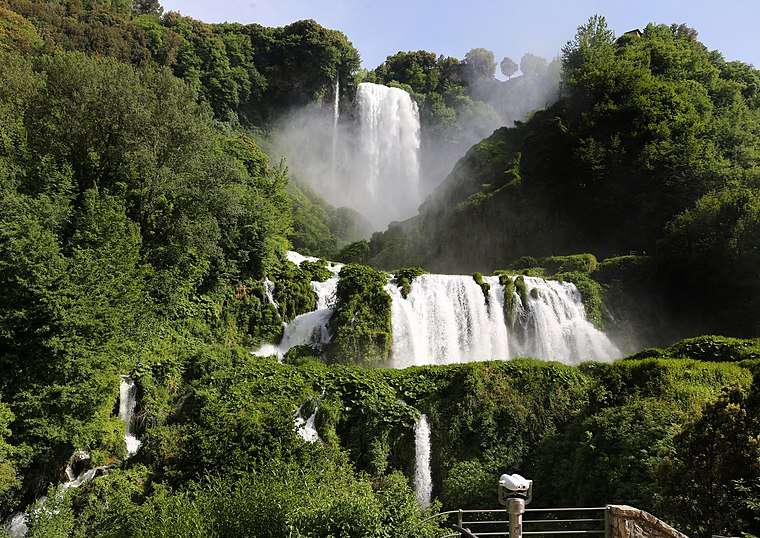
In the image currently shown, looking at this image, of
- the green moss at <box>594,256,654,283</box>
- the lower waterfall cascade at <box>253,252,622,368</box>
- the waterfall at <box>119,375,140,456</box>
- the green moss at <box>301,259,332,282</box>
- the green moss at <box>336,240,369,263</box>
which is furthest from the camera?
the green moss at <box>336,240,369,263</box>

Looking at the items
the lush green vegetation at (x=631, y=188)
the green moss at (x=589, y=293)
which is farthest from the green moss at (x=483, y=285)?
the lush green vegetation at (x=631, y=188)

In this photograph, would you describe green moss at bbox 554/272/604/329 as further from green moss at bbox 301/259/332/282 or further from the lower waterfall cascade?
green moss at bbox 301/259/332/282

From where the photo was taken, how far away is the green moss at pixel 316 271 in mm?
25688

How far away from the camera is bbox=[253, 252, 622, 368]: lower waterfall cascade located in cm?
2281

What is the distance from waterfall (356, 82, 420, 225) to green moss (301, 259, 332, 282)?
3029 centimetres

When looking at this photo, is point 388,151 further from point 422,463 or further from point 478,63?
point 422,463

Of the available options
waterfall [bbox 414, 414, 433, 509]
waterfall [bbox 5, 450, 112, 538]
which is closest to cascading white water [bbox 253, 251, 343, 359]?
waterfall [bbox 414, 414, 433, 509]

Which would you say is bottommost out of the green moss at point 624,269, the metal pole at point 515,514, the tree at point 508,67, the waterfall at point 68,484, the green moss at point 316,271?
the waterfall at point 68,484

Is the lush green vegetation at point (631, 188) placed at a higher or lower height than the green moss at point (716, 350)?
higher

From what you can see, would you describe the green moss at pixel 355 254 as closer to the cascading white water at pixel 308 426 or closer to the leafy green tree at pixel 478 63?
the cascading white water at pixel 308 426

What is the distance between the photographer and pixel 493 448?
15539mm

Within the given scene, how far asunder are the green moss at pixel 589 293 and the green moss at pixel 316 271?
11.6 metres

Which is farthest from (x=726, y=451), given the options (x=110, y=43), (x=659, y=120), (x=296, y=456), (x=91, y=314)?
(x=110, y=43)

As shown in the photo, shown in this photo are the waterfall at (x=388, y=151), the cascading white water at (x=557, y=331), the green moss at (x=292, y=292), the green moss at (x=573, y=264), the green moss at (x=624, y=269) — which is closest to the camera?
the cascading white water at (x=557, y=331)
